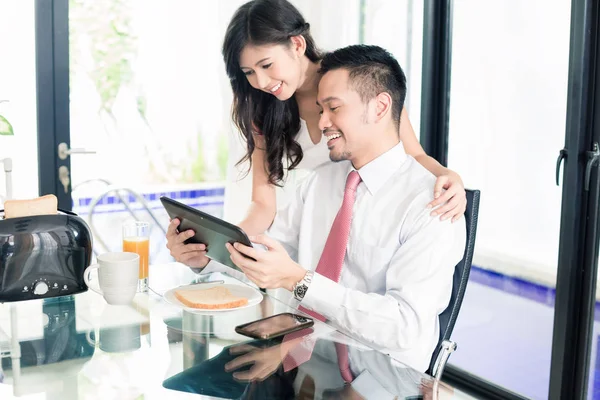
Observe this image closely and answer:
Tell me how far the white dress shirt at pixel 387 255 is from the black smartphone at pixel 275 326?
91 millimetres

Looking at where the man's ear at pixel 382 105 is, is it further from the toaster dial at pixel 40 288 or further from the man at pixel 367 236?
the toaster dial at pixel 40 288

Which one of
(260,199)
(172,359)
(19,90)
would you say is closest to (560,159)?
(260,199)

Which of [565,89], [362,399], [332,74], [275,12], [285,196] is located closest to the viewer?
[362,399]

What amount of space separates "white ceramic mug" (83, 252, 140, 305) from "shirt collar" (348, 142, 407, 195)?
617 mm

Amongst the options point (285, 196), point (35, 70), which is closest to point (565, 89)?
point (285, 196)

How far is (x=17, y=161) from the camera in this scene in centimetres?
283

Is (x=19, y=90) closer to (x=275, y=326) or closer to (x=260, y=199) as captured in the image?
(x=260, y=199)

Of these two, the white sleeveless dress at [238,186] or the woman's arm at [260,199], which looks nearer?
the woman's arm at [260,199]

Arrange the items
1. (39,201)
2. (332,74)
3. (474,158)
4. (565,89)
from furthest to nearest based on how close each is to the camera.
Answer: (474,158) < (565,89) < (332,74) < (39,201)

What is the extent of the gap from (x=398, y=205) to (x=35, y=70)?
1.79 meters

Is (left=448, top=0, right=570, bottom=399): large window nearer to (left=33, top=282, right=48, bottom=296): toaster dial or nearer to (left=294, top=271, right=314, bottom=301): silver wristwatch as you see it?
(left=294, top=271, right=314, bottom=301): silver wristwatch

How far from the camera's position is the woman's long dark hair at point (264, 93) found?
6.49ft

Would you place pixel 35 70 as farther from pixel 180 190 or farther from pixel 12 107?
pixel 180 190

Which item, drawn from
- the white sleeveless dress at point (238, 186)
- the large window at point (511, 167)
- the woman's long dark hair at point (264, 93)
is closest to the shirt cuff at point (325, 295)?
the woman's long dark hair at point (264, 93)
